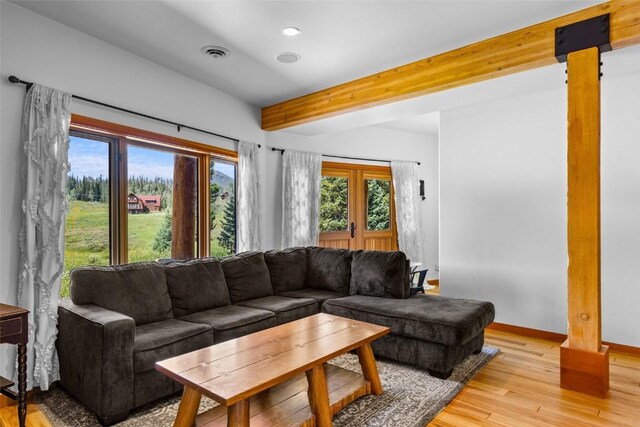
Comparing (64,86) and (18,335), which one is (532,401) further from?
(64,86)

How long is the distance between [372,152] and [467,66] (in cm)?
317

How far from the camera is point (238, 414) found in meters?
1.71

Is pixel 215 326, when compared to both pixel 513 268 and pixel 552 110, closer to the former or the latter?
pixel 513 268

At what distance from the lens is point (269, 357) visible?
6.77 feet

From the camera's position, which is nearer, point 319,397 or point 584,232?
point 319,397

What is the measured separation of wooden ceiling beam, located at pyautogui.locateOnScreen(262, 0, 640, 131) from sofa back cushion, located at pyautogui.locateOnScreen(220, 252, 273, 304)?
1747 mm

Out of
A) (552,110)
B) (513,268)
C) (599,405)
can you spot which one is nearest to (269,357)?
(599,405)

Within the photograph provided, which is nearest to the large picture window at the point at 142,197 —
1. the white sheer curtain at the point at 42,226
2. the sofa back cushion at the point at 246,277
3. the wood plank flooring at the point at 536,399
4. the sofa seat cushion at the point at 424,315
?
the white sheer curtain at the point at 42,226

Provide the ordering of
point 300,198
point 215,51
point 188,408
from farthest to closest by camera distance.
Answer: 1. point 300,198
2. point 215,51
3. point 188,408

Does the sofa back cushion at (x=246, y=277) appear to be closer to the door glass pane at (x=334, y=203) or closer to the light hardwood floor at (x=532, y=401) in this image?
the light hardwood floor at (x=532, y=401)

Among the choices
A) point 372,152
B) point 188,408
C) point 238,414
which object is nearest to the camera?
point 238,414

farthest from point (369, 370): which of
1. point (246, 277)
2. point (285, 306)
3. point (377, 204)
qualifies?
point (377, 204)

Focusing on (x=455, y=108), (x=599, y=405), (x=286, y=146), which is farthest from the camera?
(x=286, y=146)

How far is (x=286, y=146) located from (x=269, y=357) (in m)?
3.54
